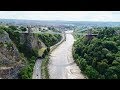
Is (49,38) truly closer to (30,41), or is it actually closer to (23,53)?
(30,41)

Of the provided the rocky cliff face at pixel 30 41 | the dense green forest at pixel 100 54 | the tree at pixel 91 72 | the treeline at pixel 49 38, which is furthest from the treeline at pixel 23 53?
the tree at pixel 91 72

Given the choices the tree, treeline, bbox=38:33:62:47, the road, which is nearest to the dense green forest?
the tree

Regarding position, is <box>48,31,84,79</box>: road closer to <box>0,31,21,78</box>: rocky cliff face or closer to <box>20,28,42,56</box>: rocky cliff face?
<box>20,28,42,56</box>: rocky cliff face

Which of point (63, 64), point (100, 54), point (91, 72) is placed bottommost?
point (63, 64)

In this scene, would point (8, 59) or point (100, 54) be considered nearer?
point (100, 54)

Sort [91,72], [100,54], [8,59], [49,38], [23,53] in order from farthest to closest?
1. [49,38]
2. [23,53]
3. [8,59]
4. [100,54]
5. [91,72]

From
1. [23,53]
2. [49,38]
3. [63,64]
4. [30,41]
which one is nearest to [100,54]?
[63,64]
